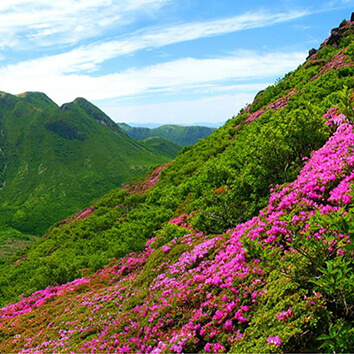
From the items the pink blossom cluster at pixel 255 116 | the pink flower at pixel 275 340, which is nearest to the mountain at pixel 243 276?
the pink flower at pixel 275 340

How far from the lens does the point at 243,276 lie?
25.5ft

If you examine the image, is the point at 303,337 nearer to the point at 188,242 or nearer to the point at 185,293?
the point at 185,293

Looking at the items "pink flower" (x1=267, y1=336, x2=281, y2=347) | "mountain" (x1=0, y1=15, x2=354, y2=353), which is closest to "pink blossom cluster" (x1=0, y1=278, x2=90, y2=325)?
"mountain" (x1=0, y1=15, x2=354, y2=353)

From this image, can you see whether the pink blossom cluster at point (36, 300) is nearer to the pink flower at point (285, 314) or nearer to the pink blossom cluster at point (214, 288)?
the pink blossom cluster at point (214, 288)

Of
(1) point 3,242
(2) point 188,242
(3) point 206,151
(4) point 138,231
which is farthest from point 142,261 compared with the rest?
(1) point 3,242

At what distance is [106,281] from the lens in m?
17.2

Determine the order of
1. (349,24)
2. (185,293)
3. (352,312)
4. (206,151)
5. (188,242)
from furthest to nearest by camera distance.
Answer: (349,24) < (206,151) < (188,242) < (185,293) < (352,312)

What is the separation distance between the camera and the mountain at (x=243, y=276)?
18.4ft

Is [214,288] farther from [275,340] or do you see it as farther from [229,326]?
[275,340]

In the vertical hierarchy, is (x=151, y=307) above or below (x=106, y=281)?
above

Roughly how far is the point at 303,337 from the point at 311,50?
176ft

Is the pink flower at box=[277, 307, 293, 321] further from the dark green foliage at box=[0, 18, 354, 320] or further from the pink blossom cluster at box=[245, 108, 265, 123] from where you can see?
the pink blossom cluster at box=[245, 108, 265, 123]

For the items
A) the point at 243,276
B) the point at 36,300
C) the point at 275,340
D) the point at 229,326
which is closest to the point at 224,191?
the point at 243,276

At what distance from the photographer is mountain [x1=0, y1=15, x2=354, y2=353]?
559 centimetres
